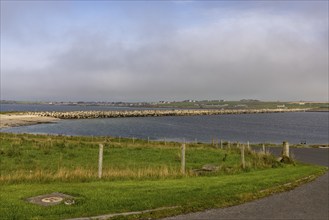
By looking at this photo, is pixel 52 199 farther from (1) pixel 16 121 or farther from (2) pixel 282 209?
(1) pixel 16 121

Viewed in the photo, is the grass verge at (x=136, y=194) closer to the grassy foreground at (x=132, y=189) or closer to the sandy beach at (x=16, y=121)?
the grassy foreground at (x=132, y=189)

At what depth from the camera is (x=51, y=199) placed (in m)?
13.8

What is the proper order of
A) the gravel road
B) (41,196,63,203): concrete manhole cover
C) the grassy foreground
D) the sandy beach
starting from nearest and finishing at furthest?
the grassy foreground < the gravel road < (41,196,63,203): concrete manhole cover < the sandy beach

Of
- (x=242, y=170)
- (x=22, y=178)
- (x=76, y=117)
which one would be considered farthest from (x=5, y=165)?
(x=76, y=117)

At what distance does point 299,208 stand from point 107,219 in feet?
22.2

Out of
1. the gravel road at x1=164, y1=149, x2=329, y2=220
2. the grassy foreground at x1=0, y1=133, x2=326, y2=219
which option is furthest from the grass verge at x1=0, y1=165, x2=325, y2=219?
the gravel road at x1=164, y1=149, x2=329, y2=220

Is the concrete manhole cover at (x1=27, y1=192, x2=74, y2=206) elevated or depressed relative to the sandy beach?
elevated

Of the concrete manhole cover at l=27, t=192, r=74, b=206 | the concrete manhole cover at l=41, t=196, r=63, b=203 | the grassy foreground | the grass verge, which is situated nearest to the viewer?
the grass verge

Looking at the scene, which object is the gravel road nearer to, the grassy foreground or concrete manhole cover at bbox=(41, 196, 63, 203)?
the grassy foreground

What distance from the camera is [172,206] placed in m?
13.5

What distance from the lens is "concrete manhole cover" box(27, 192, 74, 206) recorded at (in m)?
13.3

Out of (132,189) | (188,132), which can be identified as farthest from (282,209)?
(188,132)

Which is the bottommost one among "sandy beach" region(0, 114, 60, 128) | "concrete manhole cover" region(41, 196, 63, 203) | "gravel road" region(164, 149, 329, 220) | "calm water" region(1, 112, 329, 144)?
"calm water" region(1, 112, 329, 144)

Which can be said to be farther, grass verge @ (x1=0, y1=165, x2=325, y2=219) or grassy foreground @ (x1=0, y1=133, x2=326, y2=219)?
grassy foreground @ (x1=0, y1=133, x2=326, y2=219)
